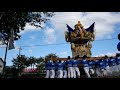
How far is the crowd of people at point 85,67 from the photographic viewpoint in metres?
11.9

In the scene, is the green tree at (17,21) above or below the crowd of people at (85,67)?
above

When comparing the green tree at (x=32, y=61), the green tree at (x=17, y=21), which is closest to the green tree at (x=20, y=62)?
the green tree at (x=32, y=61)

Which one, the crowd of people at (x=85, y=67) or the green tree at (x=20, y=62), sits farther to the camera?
the green tree at (x=20, y=62)

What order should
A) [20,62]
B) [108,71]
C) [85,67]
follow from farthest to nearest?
1. [20,62]
2. [85,67]
3. [108,71]

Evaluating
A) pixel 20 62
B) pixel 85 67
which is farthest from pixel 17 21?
pixel 20 62

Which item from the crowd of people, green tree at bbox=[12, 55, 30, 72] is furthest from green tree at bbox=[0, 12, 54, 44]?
green tree at bbox=[12, 55, 30, 72]

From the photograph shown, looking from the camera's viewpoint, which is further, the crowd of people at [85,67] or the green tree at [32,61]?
the green tree at [32,61]

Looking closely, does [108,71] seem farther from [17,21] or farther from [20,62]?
[20,62]

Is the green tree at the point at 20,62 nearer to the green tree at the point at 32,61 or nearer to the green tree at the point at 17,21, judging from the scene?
the green tree at the point at 32,61

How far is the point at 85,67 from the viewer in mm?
12102

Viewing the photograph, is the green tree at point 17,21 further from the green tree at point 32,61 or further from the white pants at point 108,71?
the green tree at point 32,61

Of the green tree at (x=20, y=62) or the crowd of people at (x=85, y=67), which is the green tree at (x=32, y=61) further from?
the crowd of people at (x=85, y=67)

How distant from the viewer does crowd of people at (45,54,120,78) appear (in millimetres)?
11914
